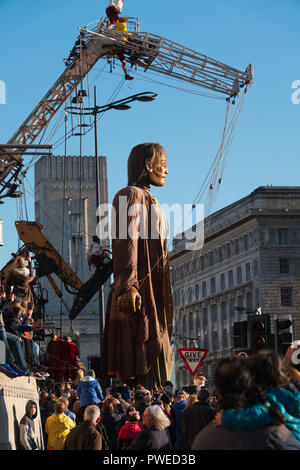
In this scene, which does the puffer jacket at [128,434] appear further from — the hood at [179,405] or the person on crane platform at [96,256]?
the person on crane platform at [96,256]

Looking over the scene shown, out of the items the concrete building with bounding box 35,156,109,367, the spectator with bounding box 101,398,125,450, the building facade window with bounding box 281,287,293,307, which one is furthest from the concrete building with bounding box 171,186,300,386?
the spectator with bounding box 101,398,125,450

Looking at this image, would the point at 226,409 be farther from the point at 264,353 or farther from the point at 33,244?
the point at 33,244

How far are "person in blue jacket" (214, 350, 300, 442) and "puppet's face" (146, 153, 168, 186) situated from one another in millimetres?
14204

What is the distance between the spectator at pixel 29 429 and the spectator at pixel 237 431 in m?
6.00

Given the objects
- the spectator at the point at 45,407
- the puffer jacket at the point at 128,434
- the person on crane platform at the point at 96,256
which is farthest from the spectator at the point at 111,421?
the person on crane platform at the point at 96,256

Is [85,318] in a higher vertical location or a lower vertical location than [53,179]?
lower

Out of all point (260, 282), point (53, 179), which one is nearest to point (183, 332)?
point (260, 282)

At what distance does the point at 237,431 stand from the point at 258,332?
12310 mm

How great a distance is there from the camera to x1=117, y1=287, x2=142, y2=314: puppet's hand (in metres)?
20.5

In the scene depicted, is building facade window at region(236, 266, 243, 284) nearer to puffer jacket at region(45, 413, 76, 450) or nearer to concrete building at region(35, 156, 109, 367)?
concrete building at region(35, 156, 109, 367)

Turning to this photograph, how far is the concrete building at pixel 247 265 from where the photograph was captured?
94875mm

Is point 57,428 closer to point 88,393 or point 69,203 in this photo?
point 88,393

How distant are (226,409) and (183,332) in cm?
11210

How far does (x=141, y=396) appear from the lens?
56.4 feet
